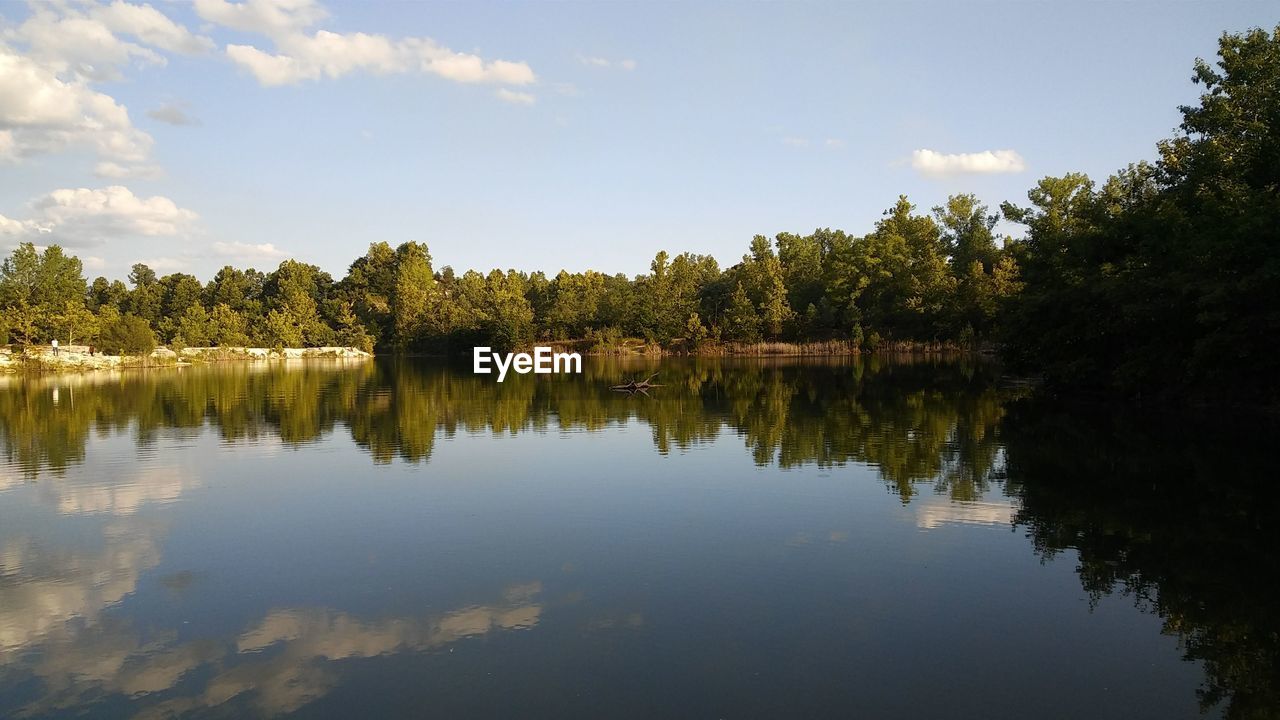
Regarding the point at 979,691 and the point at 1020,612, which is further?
the point at 1020,612

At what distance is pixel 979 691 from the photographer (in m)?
6.16

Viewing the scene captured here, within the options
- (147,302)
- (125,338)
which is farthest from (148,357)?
(147,302)

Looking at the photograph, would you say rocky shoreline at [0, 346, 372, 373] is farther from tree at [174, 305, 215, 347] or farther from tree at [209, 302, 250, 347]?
tree at [174, 305, 215, 347]

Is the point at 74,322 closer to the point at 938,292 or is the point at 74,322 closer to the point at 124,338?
the point at 124,338

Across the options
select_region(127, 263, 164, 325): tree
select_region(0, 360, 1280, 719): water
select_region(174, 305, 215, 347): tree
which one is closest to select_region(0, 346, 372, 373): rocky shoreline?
select_region(174, 305, 215, 347): tree

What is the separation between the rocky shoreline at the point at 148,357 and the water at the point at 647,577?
147ft

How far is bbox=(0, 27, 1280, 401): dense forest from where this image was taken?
21.6 meters

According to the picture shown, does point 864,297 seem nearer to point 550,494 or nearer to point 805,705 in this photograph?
point 550,494

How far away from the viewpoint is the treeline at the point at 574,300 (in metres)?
65.7

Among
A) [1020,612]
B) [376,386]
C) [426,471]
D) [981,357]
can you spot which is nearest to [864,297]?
[981,357]

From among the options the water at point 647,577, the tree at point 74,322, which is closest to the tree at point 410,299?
the tree at point 74,322

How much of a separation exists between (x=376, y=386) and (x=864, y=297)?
52.7 meters

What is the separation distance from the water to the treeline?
A: 170 ft

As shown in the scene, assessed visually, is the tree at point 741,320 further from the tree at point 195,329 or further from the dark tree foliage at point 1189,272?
the tree at point 195,329
